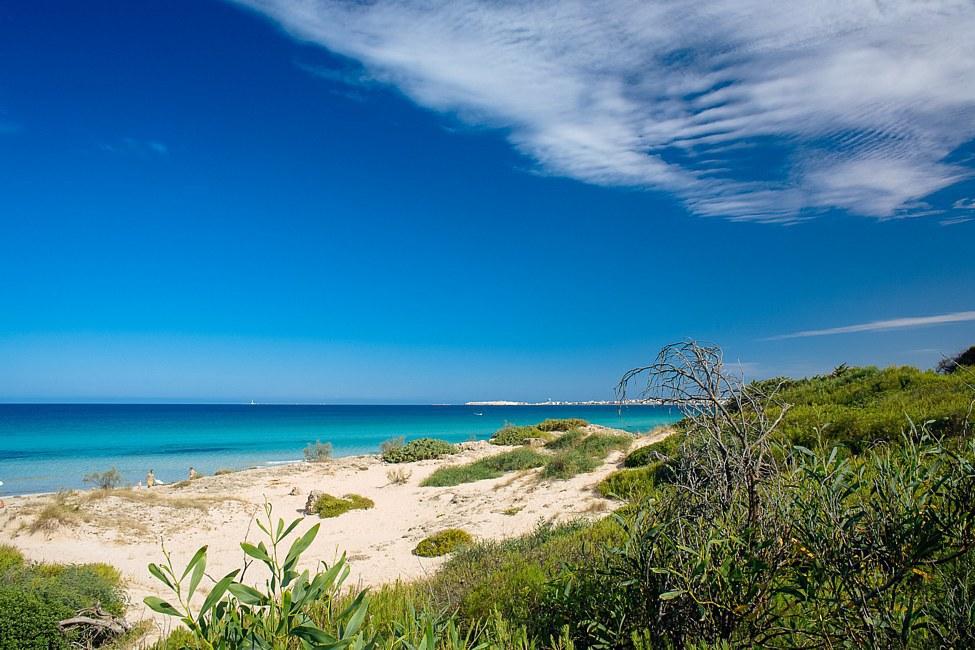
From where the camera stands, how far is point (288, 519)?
1538 centimetres

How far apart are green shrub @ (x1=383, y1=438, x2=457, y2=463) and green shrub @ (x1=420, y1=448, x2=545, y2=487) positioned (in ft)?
13.6

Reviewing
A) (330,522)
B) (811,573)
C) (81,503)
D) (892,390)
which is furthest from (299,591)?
(81,503)

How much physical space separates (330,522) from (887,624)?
46.4 feet

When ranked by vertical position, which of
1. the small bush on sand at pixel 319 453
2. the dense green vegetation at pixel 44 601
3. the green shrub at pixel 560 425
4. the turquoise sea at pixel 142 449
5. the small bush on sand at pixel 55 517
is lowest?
the turquoise sea at pixel 142 449

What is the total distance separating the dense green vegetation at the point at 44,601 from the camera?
606cm

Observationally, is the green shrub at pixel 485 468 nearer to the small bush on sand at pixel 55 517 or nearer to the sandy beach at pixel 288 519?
the sandy beach at pixel 288 519

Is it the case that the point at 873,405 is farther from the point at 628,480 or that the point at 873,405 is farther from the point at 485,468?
the point at 485,468

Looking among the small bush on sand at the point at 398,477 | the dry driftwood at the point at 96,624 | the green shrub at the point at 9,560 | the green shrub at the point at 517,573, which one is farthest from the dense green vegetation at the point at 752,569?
the small bush on sand at the point at 398,477

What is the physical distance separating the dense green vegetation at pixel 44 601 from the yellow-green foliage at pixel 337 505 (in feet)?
21.7

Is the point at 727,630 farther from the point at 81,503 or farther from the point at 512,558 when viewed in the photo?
the point at 81,503

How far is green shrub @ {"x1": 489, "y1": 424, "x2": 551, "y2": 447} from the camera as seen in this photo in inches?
1054

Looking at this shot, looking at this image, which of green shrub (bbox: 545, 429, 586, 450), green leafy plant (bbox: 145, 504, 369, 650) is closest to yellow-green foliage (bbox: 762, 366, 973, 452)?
green leafy plant (bbox: 145, 504, 369, 650)

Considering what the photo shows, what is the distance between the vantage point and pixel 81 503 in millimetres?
15547

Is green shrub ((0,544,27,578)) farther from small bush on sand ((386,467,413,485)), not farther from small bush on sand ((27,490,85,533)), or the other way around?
small bush on sand ((386,467,413,485))
